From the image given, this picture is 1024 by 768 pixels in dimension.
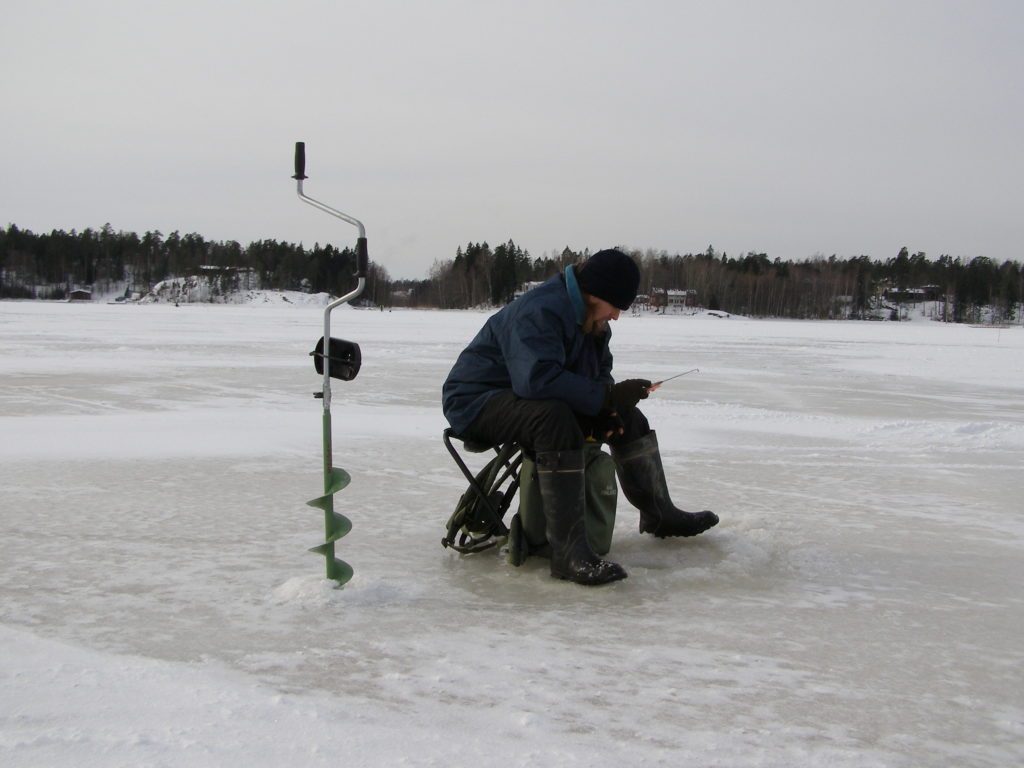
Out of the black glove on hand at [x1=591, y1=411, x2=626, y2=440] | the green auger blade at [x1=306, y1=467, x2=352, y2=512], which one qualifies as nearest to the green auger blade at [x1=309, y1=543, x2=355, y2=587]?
the green auger blade at [x1=306, y1=467, x2=352, y2=512]

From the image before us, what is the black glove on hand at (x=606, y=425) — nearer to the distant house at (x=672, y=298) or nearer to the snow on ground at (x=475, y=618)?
the snow on ground at (x=475, y=618)

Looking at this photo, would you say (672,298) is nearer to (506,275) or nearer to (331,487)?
(506,275)

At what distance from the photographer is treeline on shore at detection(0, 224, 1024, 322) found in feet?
366

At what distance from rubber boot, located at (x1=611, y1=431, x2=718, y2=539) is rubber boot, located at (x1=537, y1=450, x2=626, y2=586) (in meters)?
0.49

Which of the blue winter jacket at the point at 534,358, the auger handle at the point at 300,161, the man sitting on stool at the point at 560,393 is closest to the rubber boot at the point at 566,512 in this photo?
the man sitting on stool at the point at 560,393

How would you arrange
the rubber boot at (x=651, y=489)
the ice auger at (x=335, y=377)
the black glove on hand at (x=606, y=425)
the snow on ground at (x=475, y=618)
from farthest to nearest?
the rubber boot at (x=651, y=489)
the black glove on hand at (x=606, y=425)
the ice auger at (x=335, y=377)
the snow on ground at (x=475, y=618)

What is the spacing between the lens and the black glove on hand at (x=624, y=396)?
11.4 feet

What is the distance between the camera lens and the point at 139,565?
11.4ft

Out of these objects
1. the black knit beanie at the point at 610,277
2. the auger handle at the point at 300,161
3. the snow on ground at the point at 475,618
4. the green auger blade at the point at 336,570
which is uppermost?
the auger handle at the point at 300,161

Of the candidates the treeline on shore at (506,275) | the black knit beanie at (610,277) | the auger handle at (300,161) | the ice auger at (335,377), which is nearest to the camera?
the ice auger at (335,377)

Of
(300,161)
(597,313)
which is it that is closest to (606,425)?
(597,313)

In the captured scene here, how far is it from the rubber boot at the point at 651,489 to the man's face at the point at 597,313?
539 millimetres

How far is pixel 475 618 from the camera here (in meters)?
2.95

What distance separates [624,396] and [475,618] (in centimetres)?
105
